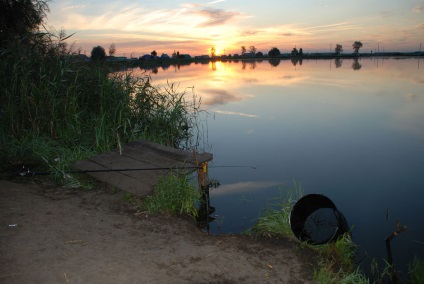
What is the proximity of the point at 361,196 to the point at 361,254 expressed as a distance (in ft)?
7.27

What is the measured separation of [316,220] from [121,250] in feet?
8.81

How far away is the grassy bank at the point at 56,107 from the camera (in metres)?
6.15

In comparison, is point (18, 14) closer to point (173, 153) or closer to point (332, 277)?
point (173, 153)

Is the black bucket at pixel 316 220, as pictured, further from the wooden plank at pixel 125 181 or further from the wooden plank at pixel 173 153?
the wooden plank at pixel 125 181

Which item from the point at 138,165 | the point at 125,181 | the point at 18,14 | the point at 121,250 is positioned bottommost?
the point at 121,250

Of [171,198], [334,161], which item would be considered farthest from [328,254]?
[334,161]

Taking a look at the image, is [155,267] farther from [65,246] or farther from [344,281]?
[344,281]

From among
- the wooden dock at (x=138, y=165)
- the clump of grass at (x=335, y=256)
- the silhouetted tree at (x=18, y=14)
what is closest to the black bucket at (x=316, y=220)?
the clump of grass at (x=335, y=256)

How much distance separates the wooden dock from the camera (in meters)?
4.97

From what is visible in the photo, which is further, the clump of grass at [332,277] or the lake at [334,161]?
the lake at [334,161]

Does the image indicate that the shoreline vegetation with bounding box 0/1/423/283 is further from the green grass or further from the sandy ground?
the green grass

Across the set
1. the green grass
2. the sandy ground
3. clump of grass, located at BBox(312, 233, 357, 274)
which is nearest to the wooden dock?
the sandy ground

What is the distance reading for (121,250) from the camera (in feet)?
11.3

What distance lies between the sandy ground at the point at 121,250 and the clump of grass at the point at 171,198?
202 mm
